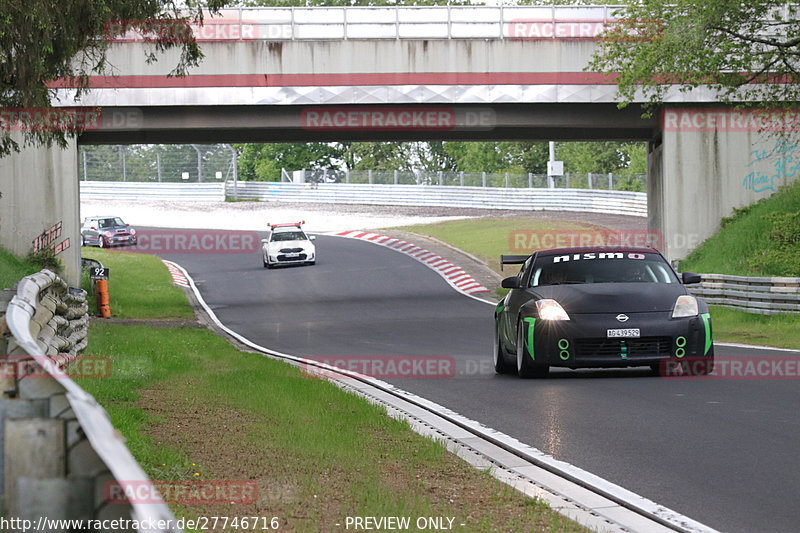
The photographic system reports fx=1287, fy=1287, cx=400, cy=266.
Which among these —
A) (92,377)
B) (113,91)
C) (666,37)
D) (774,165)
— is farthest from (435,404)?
(774,165)

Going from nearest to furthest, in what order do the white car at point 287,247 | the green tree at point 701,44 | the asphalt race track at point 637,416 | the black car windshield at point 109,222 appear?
the asphalt race track at point 637,416 → the green tree at point 701,44 → the white car at point 287,247 → the black car windshield at point 109,222

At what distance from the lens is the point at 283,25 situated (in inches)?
1422

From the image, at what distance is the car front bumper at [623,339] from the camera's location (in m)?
14.0

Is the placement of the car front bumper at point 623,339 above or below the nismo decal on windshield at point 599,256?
below

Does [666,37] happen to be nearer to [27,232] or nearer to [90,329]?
[90,329]

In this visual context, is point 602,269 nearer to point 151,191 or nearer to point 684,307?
point 684,307
